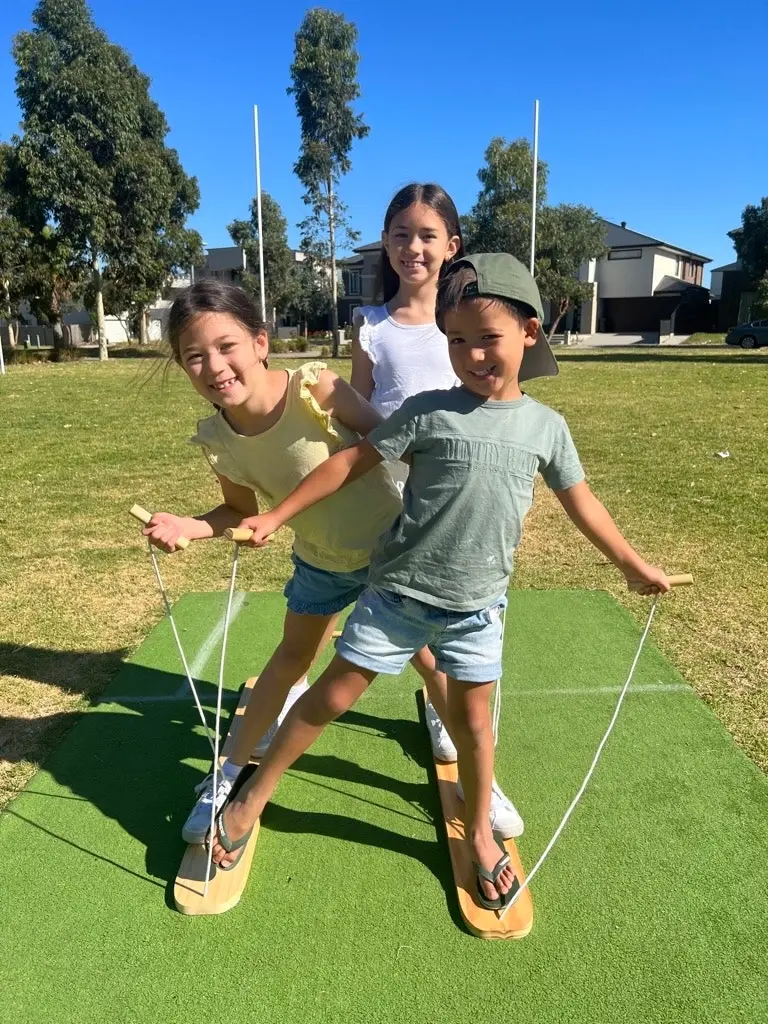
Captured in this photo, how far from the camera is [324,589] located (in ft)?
7.52

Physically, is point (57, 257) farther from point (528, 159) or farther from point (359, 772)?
point (359, 772)

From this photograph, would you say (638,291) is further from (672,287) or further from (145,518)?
(145,518)

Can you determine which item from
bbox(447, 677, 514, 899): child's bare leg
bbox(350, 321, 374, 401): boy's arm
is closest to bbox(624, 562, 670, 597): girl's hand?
bbox(447, 677, 514, 899): child's bare leg

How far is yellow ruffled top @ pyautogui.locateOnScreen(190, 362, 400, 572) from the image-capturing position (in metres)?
2.11

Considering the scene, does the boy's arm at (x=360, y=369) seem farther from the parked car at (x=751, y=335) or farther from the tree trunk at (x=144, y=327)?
the tree trunk at (x=144, y=327)

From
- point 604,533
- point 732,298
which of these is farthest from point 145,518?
point 732,298

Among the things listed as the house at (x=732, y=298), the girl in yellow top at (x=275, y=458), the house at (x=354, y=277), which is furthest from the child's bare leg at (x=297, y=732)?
the house at (x=732, y=298)

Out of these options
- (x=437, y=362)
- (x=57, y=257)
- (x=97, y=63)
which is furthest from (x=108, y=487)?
(x=97, y=63)

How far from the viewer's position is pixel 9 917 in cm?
A: 208

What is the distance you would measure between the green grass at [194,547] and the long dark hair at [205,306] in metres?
0.24

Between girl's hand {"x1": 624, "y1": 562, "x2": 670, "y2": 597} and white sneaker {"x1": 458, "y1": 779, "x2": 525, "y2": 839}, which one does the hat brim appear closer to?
girl's hand {"x1": 624, "y1": 562, "x2": 670, "y2": 597}

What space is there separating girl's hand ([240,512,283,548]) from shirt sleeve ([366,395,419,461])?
0.32 meters

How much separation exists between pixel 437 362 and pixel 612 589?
2565mm

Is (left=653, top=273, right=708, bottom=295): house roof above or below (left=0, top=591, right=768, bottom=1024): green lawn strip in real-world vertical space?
above
